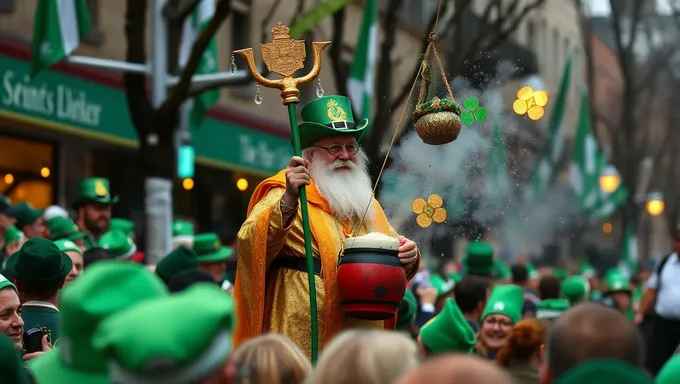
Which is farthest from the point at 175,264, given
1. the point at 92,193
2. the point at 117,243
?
the point at 92,193

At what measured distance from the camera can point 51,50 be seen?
532 inches

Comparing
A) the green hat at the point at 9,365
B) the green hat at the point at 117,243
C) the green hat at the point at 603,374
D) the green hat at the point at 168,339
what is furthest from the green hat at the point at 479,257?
the green hat at the point at 168,339

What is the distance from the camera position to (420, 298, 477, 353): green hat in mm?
6027

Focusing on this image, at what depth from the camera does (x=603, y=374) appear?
3.15 metres

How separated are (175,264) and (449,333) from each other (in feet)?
8.59

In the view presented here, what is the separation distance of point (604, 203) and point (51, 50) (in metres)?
22.2

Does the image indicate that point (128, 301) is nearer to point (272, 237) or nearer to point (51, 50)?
point (272, 237)

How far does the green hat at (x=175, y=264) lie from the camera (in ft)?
26.6

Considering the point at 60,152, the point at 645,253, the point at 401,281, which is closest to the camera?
the point at 401,281

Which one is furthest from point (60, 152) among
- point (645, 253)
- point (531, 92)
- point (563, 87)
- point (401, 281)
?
point (645, 253)

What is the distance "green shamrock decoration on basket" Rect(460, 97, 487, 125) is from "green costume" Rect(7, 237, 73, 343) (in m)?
2.10

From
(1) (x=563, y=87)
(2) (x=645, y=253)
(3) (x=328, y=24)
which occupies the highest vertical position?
(3) (x=328, y=24)

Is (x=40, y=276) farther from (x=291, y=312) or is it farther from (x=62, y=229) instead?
(x=62, y=229)

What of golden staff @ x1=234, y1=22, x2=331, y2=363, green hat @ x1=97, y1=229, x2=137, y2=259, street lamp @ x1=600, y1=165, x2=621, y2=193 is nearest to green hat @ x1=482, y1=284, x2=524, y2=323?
golden staff @ x1=234, y1=22, x2=331, y2=363
